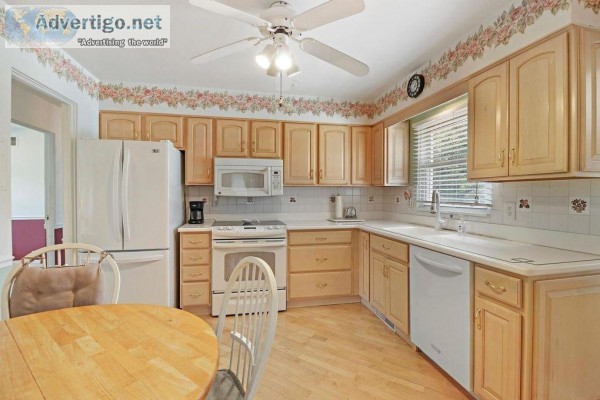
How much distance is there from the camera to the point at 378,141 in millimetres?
3312

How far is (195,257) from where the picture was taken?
2787 millimetres

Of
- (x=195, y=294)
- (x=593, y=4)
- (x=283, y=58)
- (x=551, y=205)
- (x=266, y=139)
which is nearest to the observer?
(x=593, y=4)

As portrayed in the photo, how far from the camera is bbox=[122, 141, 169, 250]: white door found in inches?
94.8

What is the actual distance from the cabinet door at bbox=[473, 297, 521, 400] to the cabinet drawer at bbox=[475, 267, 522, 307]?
0.16 feet

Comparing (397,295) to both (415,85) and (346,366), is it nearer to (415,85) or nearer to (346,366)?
(346,366)

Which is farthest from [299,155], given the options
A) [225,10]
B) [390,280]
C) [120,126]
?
[225,10]

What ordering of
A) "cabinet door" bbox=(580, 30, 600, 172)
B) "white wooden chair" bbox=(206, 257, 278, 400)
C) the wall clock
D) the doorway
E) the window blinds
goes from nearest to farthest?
"white wooden chair" bbox=(206, 257, 278, 400) < "cabinet door" bbox=(580, 30, 600, 172) < the window blinds < the wall clock < the doorway

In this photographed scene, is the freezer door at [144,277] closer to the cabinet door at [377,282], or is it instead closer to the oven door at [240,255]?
the oven door at [240,255]

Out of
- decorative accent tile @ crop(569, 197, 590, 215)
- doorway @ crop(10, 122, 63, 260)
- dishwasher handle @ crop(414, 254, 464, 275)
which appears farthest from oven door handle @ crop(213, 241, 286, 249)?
doorway @ crop(10, 122, 63, 260)

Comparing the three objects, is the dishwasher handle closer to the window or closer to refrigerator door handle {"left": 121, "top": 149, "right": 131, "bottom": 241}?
the window

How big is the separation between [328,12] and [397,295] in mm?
2034

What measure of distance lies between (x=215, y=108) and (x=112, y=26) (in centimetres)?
124

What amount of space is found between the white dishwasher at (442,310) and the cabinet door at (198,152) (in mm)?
2199

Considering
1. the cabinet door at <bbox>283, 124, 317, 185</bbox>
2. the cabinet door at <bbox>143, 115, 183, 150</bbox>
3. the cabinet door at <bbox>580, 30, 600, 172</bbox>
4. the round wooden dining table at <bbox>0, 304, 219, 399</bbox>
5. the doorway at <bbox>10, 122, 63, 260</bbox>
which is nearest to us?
the round wooden dining table at <bbox>0, 304, 219, 399</bbox>
